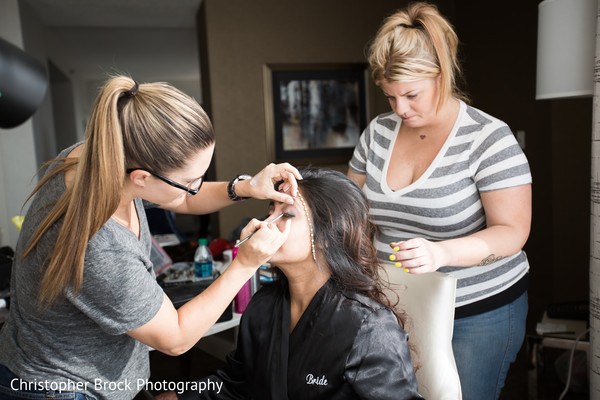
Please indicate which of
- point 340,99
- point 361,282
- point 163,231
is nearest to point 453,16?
point 340,99

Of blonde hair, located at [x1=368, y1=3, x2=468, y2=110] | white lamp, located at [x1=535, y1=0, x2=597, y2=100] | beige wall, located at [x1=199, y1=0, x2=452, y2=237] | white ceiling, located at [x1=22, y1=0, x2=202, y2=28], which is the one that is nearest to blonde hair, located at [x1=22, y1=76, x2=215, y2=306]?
blonde hair, located at [x1=368, y1=3, x2=468, y2=110]

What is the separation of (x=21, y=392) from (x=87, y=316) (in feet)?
0.80

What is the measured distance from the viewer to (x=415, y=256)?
113 cm

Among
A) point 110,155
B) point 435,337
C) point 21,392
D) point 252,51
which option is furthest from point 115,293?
point 252,51

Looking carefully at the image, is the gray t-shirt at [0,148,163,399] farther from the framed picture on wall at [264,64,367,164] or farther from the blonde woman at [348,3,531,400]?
the framed picture on wall at [264,64,367,164]

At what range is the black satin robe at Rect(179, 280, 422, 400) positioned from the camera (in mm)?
1109

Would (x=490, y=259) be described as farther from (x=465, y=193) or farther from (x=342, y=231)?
(x=342, y=231)

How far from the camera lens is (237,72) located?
397 centimetres

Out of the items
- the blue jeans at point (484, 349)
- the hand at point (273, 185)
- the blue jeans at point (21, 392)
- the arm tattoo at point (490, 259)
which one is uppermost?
the hand at point (273, 185)

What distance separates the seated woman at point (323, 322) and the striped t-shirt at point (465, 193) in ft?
0.59

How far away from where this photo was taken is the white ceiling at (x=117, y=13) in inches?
170

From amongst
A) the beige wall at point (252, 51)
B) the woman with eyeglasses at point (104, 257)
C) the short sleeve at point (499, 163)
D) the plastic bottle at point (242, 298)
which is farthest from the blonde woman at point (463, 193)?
the beige wall at point (252, 51)

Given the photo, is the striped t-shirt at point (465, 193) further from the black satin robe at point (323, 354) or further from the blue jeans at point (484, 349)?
the black satin robe at point (323, 354)

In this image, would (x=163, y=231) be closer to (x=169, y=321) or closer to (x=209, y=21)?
(x=209, y=21)
